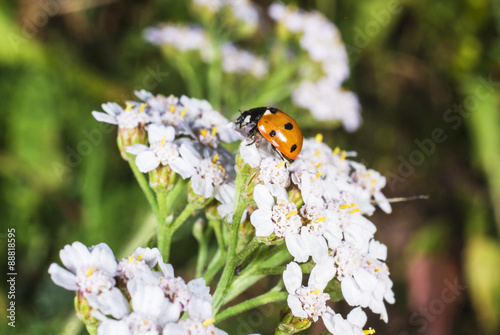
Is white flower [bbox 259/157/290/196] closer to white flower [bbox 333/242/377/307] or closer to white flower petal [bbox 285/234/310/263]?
white flower petal [bbox 285/234/310/263]

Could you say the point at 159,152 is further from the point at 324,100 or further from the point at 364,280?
the point at 324,100

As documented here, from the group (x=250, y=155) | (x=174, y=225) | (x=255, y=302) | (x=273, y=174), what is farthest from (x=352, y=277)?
(x=174, y=225)

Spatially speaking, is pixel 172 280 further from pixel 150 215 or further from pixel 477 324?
pixel 477 324

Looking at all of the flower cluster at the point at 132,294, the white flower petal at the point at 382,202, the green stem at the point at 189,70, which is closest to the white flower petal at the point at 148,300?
the flower cluster at the point at 132,294

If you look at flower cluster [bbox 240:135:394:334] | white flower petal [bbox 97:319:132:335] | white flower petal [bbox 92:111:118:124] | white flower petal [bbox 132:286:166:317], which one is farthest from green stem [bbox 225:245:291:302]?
white flower petal [bbox 92:111:118:124]

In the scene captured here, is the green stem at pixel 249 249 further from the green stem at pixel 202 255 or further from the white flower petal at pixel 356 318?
the white flower petal at pixel 356 318
